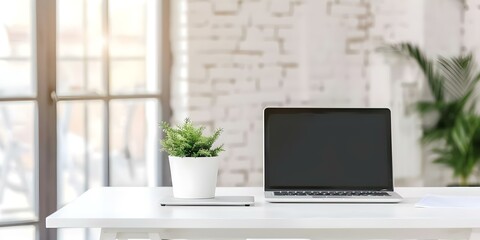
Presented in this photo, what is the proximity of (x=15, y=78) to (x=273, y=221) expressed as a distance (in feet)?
7.21

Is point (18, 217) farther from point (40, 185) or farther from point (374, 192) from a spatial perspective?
point (374, 192)

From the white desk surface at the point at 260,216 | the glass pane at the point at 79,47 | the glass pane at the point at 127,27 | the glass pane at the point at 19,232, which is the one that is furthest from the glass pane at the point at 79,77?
the white desk surface at the point at 260,216

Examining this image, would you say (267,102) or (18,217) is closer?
(18,217)

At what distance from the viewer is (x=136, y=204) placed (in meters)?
2.54

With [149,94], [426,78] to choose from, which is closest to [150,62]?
[149,94]

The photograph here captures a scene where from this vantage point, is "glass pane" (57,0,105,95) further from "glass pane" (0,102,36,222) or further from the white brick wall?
→ the white brick wall

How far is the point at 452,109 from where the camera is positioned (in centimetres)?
466

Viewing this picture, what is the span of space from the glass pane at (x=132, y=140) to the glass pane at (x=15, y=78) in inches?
17.4

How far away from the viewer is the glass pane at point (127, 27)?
4363 millimetres

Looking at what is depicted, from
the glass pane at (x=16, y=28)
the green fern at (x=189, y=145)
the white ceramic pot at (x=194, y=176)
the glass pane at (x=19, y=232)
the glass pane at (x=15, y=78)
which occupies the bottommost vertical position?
the glass pane at (x=19, y=232)

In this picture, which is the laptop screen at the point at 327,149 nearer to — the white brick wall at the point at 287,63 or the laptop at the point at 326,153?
the laptop at the point at 326,153

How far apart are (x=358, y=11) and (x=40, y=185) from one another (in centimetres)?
181

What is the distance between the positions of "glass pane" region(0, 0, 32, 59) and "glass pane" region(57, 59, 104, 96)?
0.61ft

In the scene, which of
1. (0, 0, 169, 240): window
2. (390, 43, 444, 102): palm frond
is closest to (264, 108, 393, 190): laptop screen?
(0, 0, 169, 240): window
